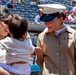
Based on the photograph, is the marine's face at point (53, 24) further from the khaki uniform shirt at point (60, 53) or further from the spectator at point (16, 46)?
the spectator at point (16, 46)

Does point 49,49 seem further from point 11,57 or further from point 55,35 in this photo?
point 11,57

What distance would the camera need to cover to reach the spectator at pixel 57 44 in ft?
8.51

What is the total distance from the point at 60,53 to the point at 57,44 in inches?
3.3

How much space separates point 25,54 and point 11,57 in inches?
4.6

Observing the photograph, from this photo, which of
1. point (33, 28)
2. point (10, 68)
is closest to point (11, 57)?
point (10, 68)

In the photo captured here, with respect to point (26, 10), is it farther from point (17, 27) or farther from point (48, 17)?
point (17, 27)

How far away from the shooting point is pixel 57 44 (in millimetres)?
2621

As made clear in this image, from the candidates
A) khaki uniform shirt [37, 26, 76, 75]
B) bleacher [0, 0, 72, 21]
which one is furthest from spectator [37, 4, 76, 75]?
bleacher [0, 0, 72, 21]

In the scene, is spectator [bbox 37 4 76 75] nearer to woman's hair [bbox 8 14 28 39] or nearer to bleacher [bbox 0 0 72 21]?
woman's hair [bbox 8 14 28 39]

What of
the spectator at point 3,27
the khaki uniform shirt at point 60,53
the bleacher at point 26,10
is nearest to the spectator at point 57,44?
the khaki uniform shirt at point 60,53

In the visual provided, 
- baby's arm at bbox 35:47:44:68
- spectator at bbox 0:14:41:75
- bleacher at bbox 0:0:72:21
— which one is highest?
spectator at bbox 0:14:41:75

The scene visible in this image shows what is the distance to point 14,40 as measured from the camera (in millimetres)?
2174

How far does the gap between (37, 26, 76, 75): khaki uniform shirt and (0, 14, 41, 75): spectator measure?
0.44 m

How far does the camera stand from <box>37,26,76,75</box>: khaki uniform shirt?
259 cm
